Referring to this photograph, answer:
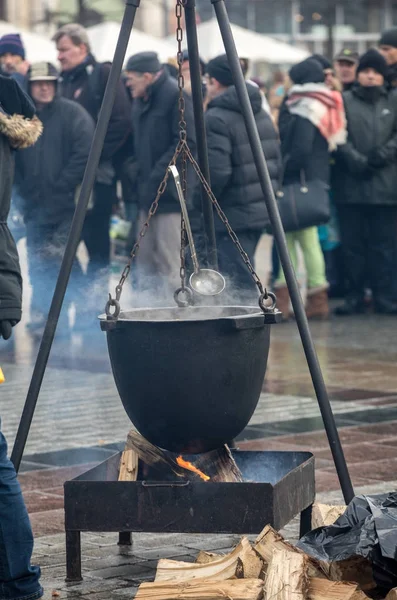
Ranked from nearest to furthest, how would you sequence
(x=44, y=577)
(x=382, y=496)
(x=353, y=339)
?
(x=382, y=496) < (x=44, y=577) < (x=353, y=339)

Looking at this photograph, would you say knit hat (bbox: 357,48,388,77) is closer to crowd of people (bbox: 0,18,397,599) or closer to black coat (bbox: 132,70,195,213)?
crowd of people (bbox: 0,18,397,599)

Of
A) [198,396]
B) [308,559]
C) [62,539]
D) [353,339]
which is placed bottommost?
[353,339]

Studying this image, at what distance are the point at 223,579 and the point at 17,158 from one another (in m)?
7.35

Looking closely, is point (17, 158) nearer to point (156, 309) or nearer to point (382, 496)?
point (156, 309)

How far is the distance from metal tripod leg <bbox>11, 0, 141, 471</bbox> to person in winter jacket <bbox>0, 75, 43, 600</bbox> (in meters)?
0.17

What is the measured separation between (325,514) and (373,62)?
295 inches

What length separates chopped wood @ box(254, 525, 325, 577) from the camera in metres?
3.80

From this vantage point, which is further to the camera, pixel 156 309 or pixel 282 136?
pixel 282 136

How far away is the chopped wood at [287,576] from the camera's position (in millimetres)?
3551

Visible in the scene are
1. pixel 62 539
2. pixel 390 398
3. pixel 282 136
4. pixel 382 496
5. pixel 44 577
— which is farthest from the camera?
pixel 282 136

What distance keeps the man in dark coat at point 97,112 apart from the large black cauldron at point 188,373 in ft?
21.8

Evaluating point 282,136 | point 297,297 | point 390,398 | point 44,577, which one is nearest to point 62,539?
point 44,577

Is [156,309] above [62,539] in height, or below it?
above

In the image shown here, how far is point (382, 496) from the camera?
404 cm
